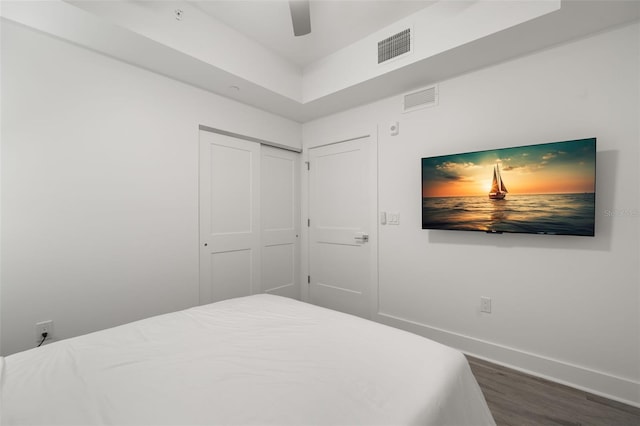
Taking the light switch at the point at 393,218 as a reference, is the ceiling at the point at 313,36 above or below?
above

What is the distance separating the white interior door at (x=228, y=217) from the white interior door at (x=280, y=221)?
142mm

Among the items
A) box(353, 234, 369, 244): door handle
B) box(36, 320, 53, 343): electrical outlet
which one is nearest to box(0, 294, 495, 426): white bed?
box(36, 320, 53, 343): electrical outlet

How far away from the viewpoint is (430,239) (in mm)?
2732

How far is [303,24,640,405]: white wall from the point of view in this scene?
187 cm

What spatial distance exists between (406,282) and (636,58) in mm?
2364

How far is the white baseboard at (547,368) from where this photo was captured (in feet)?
6.05

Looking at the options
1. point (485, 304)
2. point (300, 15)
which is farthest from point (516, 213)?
point (300, 15)

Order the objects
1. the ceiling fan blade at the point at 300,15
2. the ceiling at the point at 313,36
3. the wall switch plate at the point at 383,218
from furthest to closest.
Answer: the wall switch plate at the point at 383,218
the ceiling at the point at 313,36
the ceiling fan blade at the point at 300,15

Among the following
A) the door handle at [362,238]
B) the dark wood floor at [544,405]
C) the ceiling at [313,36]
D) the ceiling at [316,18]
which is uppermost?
the ceiling at [316,18]

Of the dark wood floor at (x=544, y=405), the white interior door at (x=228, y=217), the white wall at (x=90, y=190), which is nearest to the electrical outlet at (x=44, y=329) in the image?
the white wall at (x=90, y=190)

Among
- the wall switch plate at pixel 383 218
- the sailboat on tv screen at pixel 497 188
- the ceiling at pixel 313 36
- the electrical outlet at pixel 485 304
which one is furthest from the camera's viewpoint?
the wall switch plate at pixel 383 218

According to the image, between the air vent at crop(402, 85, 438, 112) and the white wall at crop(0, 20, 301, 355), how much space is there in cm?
209

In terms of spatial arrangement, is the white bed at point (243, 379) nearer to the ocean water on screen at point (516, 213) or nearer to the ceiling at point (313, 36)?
the ocean water on screen at point (516, 213)

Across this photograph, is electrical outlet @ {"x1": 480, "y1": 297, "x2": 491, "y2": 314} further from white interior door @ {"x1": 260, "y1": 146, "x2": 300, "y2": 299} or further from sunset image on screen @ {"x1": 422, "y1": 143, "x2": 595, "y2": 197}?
white interior door @ {"x1": 260, "y1": 146, "x2": 300, "y2": 299}
